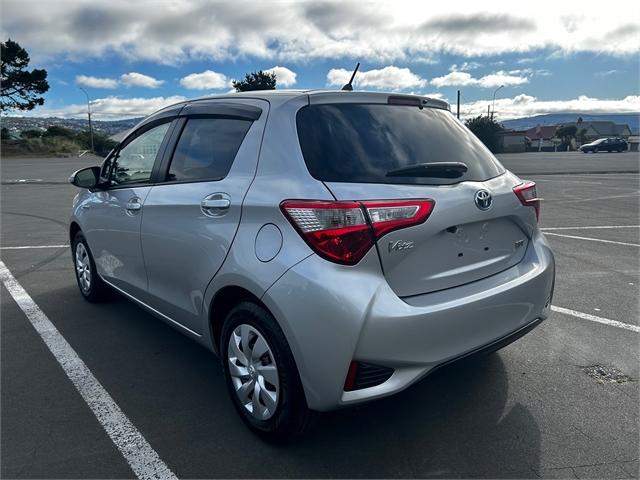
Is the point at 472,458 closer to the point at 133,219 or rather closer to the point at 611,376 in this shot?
the point at 611,376

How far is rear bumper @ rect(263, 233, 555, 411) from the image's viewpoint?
7.39 ft

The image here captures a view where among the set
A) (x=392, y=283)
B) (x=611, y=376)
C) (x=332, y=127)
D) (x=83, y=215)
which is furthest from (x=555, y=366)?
(x=83, y=215)

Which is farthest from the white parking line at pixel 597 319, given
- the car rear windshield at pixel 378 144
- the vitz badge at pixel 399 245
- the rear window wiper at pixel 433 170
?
the vitz badge at pixel 399 245

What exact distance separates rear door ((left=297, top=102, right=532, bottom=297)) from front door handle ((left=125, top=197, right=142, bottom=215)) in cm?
156

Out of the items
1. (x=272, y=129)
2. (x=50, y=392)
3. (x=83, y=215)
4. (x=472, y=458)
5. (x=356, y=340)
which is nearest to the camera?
(x=356, y=340)

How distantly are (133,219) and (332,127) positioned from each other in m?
1.82

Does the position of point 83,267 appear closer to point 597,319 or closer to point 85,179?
point 85,179

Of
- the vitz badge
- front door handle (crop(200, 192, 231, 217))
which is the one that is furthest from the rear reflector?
front door handle (crop(200, 192, 231, 217))

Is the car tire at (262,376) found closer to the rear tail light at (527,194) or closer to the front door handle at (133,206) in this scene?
the front door handle at (133,206)

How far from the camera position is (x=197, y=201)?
3.00 m

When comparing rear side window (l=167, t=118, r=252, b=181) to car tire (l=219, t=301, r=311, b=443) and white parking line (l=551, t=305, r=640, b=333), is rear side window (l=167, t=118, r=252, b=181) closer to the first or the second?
car tire (l=219, t=301, r=311, b=443)

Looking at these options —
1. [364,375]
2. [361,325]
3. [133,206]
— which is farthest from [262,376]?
[133,206]

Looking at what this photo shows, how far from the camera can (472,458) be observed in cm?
252

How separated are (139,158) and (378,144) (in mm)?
2075
